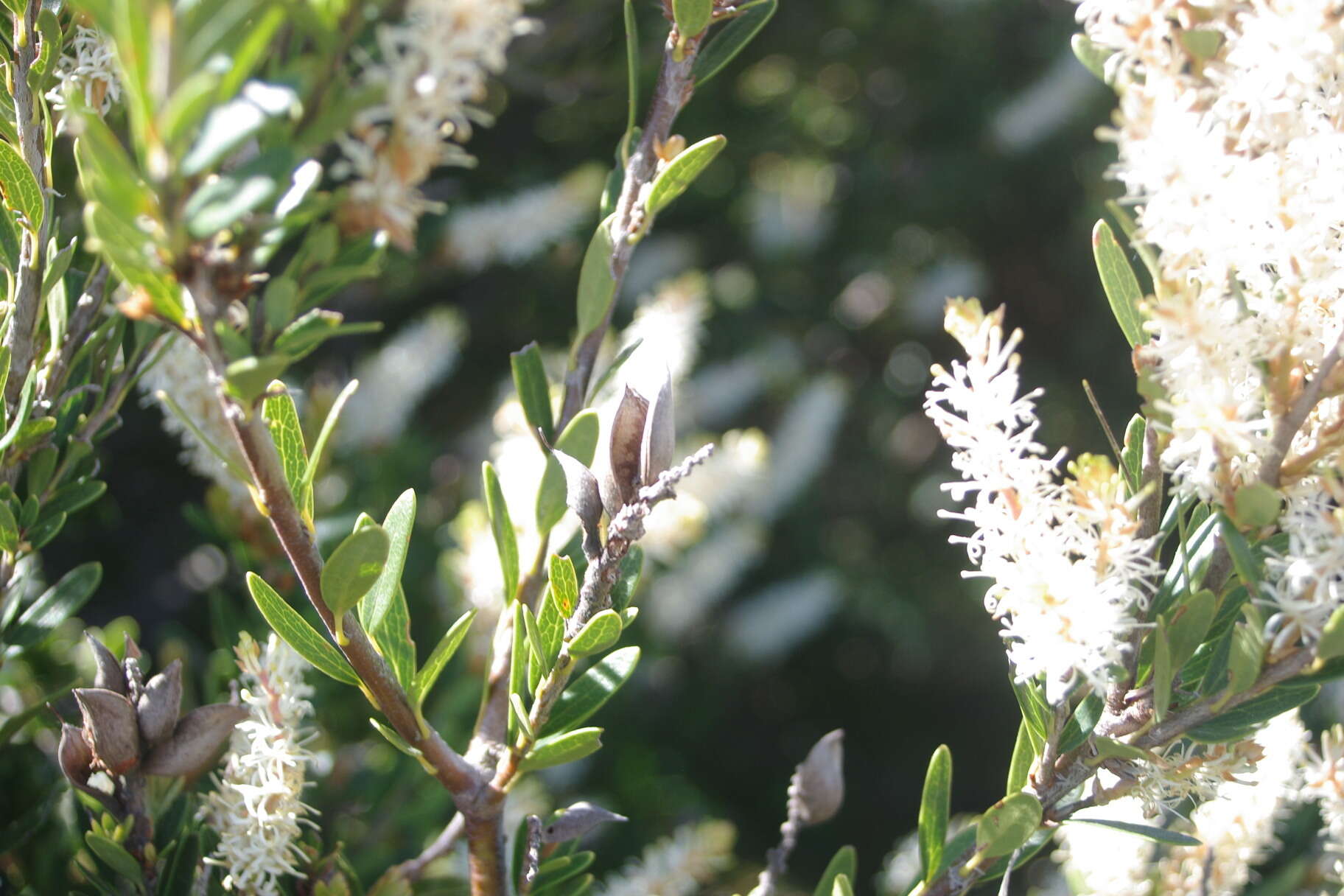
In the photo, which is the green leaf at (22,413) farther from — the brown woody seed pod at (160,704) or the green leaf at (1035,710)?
the green leaf at (1035,710)

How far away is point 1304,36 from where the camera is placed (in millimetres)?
289

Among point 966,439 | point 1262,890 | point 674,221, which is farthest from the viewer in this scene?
point 674,221

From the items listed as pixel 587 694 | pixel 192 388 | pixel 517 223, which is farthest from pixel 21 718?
pixel 517 223

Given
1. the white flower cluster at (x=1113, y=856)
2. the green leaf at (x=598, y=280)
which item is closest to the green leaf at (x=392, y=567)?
the green leaf at (x=598, y=280)

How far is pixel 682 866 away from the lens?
0.75 metres

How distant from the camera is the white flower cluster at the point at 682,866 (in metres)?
0.72

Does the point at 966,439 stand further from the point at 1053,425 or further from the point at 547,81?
the point at 1053,425

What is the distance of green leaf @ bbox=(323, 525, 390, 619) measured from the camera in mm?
305

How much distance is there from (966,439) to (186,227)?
244mm

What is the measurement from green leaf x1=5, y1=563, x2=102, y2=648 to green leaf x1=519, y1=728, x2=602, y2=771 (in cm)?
30

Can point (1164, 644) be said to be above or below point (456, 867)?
above

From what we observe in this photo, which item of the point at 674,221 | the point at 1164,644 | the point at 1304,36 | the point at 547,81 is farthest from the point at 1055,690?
the point at 674,221

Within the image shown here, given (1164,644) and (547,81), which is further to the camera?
(547,81)

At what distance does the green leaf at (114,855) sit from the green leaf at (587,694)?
0.61ft
